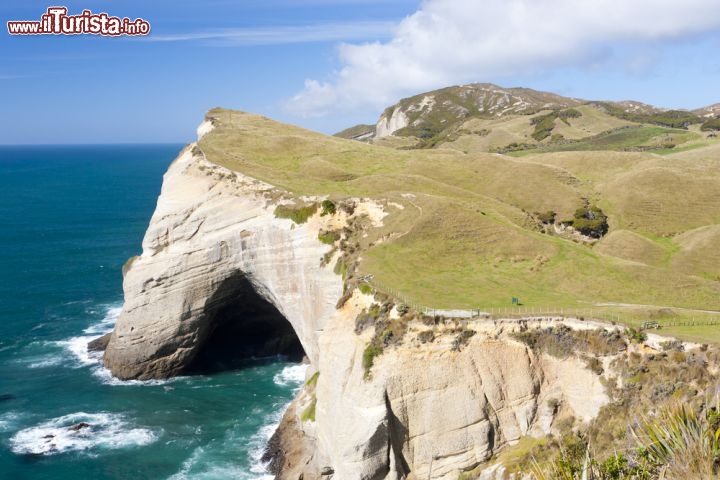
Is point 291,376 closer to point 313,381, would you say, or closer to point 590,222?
point 313,381

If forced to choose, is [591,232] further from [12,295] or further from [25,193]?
[25,193]

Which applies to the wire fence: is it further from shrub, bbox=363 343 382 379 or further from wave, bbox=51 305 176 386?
wave, bbox=51 305 176 386

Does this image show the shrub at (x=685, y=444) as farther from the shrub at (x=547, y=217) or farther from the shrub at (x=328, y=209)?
the shrub at (x=547, y=217)

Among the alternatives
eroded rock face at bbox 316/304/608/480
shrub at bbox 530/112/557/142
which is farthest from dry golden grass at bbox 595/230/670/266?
shrub at bbox 530/112/557/142

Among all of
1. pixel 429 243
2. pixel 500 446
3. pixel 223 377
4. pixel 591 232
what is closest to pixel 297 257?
pixel 429 243

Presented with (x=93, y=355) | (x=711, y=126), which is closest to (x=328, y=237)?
(x=93, y=355)

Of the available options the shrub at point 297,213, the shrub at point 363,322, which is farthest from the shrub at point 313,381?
the shrub at point 297,213
